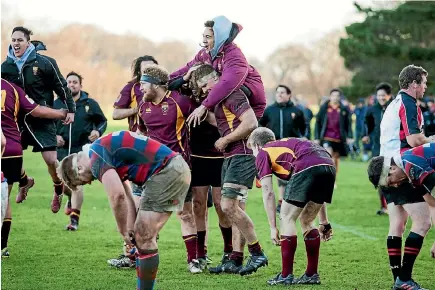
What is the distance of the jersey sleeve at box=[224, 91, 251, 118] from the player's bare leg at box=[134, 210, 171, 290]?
7.40 ft

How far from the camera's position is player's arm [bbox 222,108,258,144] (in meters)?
9.45

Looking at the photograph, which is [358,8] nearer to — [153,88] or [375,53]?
[375,53]

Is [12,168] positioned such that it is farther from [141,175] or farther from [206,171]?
[141,175]

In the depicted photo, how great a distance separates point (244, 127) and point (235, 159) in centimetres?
39

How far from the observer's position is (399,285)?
8438mm

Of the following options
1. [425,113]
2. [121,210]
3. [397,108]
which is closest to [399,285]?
[397,108]

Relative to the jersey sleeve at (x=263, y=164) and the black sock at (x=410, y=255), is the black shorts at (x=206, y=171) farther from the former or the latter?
the black sock at (x=410, y=255)

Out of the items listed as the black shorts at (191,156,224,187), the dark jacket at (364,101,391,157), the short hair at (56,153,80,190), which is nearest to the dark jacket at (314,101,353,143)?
the dark jacket at (364,101,391,157)

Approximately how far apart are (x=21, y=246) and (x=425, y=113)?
527 inches

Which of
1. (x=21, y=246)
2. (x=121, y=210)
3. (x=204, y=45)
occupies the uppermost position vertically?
(x=204, y=45)

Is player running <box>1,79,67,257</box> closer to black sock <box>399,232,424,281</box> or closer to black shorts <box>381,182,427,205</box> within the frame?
black shorts <box>381,182,427,205</box>

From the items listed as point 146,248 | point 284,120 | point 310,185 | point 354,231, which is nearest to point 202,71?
point 310,185

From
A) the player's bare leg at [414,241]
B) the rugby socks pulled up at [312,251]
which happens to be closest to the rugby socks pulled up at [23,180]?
the rugby socks pulled up at [312,251]

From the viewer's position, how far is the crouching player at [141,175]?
7.18m
